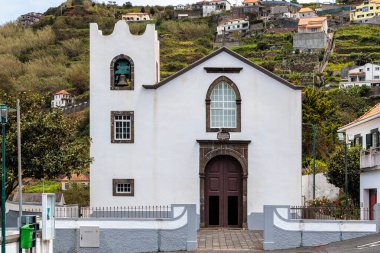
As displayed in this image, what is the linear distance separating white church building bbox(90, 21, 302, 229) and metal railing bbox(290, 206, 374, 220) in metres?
3.91

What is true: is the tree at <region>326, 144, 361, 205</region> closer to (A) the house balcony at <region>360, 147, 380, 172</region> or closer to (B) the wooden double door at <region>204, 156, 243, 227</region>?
(A) the house balcony at <region>360, 147, 380, 172</region>

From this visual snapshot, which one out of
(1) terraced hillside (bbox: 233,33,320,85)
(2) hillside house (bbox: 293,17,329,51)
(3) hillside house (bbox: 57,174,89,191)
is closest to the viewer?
(3) hillside house (bbox: 57,174,89,191)

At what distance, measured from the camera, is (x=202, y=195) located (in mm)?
33719

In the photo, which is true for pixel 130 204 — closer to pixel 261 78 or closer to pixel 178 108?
pixel 178 108

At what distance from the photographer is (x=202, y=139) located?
34.0 meters

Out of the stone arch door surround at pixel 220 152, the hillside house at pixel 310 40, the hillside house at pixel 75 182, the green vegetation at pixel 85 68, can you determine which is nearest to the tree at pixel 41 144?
the green vegetation at pixel 85 68

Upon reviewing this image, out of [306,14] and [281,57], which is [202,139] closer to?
[281,57]

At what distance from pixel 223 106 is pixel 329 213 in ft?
25.0

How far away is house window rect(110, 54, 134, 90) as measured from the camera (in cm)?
3456

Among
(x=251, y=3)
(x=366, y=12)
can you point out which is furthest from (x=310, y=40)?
(x=251, y=3)

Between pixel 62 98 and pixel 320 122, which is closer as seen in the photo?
pixel 320 122

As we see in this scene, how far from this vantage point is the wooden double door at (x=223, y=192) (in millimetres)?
33750

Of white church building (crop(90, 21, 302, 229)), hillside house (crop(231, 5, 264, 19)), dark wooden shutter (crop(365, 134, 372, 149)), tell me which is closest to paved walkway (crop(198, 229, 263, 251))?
white church building (crop(90, 21, 302, 229))

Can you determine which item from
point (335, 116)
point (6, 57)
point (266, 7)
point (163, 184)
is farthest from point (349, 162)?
point (266, 7)
